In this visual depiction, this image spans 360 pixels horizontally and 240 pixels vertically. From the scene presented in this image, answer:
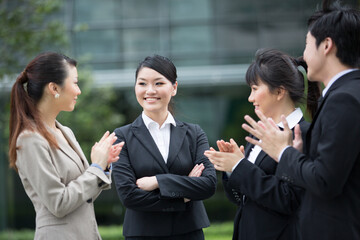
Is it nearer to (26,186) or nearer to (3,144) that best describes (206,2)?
(3,144)

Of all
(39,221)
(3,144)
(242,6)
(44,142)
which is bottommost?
(3,144)

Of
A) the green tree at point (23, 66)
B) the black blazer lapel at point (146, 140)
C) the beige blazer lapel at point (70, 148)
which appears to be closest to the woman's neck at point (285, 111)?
the black blazer lapel at point (146, 140)

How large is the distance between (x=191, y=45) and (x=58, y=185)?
1027cm

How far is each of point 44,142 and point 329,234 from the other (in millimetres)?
1690

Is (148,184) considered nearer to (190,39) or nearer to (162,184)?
(162,184)

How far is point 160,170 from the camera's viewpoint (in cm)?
344

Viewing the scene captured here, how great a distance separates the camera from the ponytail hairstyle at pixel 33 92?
2.93 metres

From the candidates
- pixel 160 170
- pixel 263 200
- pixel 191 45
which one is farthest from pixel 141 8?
pixel 263 200

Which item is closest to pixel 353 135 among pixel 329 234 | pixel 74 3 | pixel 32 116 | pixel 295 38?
pixel 329 234

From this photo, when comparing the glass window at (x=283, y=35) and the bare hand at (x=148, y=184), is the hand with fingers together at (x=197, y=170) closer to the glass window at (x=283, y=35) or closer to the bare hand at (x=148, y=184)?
the bare hand at (x=148, y=184)

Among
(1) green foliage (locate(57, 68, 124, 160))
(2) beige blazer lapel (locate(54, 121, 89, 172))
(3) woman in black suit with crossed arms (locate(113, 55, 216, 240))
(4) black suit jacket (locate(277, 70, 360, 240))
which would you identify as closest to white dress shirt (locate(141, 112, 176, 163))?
(3) woman in black suit with crossed arms (locate(113, 55, 216, 240))

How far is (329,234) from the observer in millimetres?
2322

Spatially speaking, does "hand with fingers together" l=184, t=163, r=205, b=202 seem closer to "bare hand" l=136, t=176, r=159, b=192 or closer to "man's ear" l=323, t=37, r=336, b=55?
"bare hand" l=136, t=176, r=159, b=192

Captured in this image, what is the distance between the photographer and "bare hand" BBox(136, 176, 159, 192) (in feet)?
10.9
